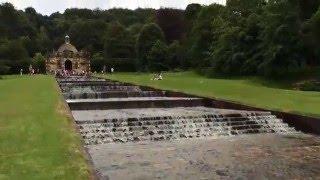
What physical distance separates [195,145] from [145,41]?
207 ft

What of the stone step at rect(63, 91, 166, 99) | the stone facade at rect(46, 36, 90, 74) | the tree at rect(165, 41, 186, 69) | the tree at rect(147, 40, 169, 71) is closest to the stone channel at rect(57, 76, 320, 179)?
the stone step at rect(63, 91, 166, 99)

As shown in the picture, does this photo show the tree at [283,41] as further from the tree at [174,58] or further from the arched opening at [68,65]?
the arched opening at [68,65]

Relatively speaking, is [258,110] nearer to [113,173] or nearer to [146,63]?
[113,173]

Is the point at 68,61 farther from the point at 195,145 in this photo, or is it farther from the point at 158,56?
the point at 195,145

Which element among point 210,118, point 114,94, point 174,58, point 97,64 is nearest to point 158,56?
point 174,58

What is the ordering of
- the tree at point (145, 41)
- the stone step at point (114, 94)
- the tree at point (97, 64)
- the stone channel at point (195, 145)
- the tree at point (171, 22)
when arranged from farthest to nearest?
the tree at point (171, 22)
the tree at point (97, 64)
the tree at point (145, 41)
the stone step at point (114, 94)
the stone channel at point (195, 145)

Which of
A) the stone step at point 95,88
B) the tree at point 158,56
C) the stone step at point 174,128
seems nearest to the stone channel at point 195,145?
the stone step at point 174,128

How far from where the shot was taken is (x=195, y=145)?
1581 centimetres

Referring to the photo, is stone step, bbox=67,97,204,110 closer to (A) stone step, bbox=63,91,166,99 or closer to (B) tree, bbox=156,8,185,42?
(A) stone step, bbox=63,91,166,99

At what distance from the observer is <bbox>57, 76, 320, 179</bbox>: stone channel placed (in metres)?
11.4

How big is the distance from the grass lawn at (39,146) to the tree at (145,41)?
58.0 metres

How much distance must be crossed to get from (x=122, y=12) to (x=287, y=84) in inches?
4137

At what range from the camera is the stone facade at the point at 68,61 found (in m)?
86.7

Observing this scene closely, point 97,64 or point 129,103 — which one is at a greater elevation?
point 129,103
